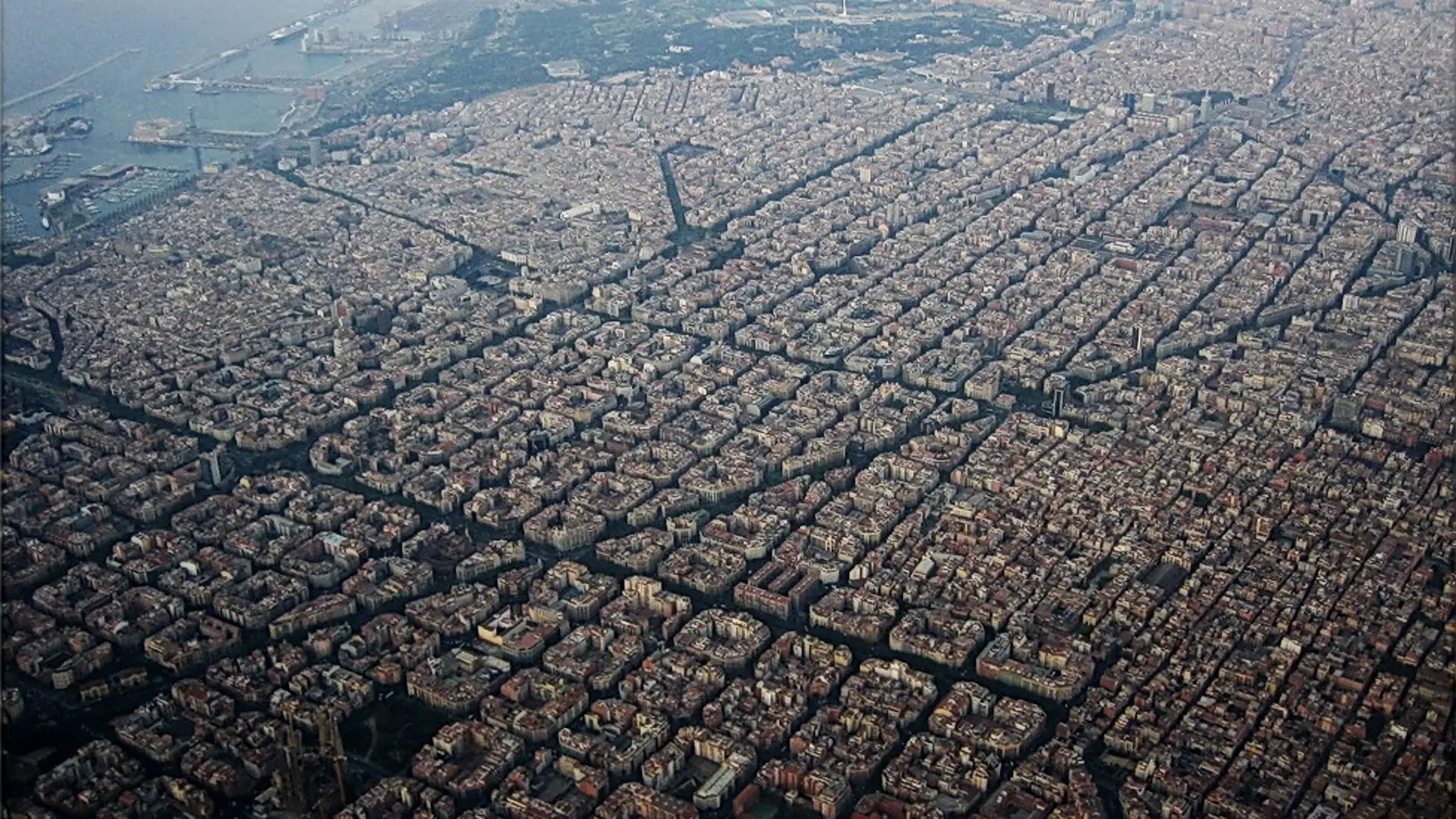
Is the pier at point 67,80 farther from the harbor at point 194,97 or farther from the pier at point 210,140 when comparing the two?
the pier at point 210,140

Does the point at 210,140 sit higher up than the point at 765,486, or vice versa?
the point at 765,486

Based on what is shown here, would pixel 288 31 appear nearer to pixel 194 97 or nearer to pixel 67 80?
pixel 67 80

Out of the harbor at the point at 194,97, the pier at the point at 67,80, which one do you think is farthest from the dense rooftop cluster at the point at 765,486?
the pier at the point at 67,80

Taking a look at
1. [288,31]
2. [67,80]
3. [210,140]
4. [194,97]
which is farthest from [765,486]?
[288,31]

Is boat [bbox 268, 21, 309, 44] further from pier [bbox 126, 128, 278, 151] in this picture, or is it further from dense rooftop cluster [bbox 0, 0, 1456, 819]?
dense rooftop cluster [bbox 0, 0, 1456, 819]

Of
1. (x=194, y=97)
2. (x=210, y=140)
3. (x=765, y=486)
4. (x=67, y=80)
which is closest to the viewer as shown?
(x=765, y=486)

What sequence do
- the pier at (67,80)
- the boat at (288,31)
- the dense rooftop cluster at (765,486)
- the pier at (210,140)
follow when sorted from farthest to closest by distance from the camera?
1. the boat at (288,31)
2. the pier at (67,80)
3. the pier at (210,140)
4. the dense rooftop cluster at (765,486)

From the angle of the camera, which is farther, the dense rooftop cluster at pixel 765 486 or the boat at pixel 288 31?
the boat at pixel 288 31
